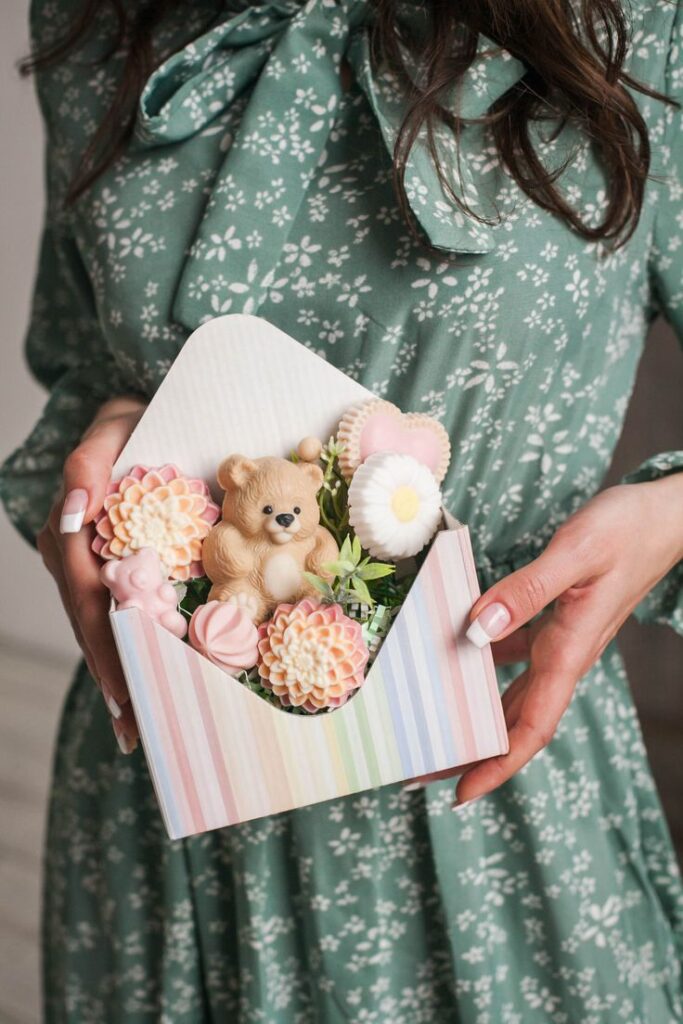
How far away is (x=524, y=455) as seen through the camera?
662mm

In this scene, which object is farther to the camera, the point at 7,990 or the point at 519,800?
the point at 7,990

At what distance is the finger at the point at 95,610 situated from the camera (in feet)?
1.73

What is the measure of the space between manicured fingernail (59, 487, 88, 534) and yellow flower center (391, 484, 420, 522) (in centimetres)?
16

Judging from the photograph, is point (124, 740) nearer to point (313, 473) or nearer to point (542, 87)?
point (313, 473)

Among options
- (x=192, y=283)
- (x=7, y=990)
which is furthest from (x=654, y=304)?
(x=7, y=990)

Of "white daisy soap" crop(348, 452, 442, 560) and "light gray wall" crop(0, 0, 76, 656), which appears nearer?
"white daisy soap" crop(348, 452, 442, 560)

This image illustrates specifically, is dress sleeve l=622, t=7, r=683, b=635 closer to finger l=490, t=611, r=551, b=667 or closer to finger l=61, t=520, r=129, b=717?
finger l=490, t=611, r=551, b=667

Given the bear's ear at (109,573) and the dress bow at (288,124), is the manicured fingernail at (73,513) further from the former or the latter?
the dress bow at (288,124)

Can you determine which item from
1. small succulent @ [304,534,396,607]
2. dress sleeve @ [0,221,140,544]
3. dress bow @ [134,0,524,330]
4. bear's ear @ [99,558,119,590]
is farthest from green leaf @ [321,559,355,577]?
dress sleeve @ [0,221,140,544]

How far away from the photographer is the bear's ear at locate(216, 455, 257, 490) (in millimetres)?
495

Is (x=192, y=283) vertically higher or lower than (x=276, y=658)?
higher

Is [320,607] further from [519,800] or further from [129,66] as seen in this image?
[129,66]

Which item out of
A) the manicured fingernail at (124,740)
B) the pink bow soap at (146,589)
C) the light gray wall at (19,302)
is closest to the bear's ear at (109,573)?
the pink bow soap at (146,589)

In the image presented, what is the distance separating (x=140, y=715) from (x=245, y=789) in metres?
0.06
